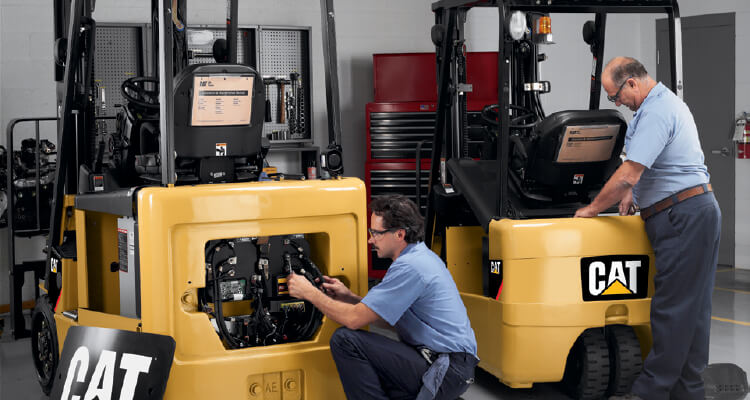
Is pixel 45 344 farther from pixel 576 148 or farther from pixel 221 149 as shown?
pixel 576 148

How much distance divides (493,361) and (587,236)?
3.21 ft

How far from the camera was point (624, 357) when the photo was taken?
5230mm

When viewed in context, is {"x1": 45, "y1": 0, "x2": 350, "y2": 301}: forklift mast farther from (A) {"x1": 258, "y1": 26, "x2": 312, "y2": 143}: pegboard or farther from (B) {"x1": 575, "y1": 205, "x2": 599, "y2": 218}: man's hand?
(A) {"x1": 258, "y1": 26, "x2": 312, "y2": 143}: pegboard

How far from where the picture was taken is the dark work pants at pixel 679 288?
4.78 metres

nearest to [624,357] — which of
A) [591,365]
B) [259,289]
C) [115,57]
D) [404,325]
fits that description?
[591,365]

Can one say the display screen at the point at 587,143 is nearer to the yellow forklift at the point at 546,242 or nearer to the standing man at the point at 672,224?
the yellow forklift at the point at 546,242

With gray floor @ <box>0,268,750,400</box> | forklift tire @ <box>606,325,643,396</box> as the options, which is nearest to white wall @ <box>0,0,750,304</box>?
gray floor @ <box>0,268,750,400</box>

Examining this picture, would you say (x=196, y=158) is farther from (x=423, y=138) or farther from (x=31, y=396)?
(x=423, y=138)

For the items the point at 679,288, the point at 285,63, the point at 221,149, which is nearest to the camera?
the point at 221,149

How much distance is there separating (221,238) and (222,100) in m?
0.73

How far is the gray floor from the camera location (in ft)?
18.3

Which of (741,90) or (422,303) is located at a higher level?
(741,90)

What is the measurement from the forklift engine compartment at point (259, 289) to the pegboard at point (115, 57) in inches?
178

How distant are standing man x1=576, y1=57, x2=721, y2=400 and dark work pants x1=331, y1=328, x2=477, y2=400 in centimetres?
129
